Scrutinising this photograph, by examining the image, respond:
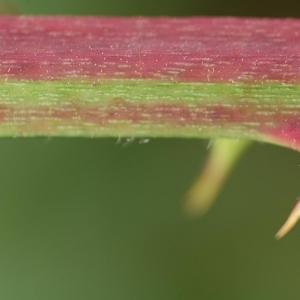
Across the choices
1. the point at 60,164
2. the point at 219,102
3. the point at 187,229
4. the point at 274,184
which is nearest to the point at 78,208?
the point at 60,164

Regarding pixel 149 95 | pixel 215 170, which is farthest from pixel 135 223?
pixel 149 95

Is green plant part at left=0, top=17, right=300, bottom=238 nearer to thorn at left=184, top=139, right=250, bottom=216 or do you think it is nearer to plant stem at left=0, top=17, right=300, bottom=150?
plant stem at left=0, top=17, right=300, bottom=150

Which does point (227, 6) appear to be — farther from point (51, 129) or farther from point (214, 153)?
point (51, 129)

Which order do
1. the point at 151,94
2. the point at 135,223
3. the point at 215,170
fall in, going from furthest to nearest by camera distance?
1. the point at 135,223
2. the point at 215,170
3. the point at 151,94

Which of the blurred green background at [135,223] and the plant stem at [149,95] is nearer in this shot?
the plant stem at [149,95]

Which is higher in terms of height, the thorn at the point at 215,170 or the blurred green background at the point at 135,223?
the blurred green background at the point at 135,223

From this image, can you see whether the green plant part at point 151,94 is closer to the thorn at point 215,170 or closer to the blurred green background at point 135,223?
the thorn at point 215,170

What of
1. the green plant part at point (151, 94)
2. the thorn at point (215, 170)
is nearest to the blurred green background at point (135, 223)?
the thorn at point (215, 170)

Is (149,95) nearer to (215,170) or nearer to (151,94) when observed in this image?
(151,94)
